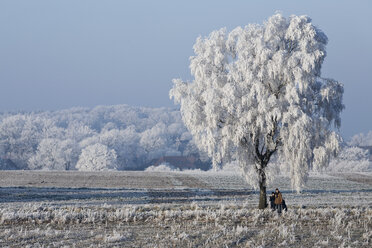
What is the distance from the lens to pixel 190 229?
21.7 m

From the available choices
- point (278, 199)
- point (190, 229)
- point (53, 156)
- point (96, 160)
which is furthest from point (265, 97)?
point (53, 156)

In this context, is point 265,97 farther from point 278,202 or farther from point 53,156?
point 53,156

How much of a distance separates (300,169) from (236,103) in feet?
19.1

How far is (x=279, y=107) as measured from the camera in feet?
94.0

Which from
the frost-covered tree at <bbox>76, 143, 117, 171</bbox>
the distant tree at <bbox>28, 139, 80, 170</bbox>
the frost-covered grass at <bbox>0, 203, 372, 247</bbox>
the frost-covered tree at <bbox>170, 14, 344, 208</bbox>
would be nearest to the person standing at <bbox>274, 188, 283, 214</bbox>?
the frost-covered grass at <bbox>0, 203, 372, 247</bbox>

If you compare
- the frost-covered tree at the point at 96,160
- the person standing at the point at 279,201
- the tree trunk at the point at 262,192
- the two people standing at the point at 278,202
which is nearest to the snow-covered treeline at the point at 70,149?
the frost-covered tree at the point at 96,160

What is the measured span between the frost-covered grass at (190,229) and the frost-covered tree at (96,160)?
297 feet

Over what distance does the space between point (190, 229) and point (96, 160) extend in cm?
9895

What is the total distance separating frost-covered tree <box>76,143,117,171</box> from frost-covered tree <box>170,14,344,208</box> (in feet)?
294

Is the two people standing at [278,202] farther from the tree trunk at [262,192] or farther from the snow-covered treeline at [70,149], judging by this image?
the snow-covered treeline at [70,149]

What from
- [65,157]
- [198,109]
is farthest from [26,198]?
[65,157]

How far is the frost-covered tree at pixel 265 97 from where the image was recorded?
94.1 feet

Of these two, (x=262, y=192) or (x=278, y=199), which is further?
(x=262, y=192)

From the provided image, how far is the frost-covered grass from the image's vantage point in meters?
18.8
